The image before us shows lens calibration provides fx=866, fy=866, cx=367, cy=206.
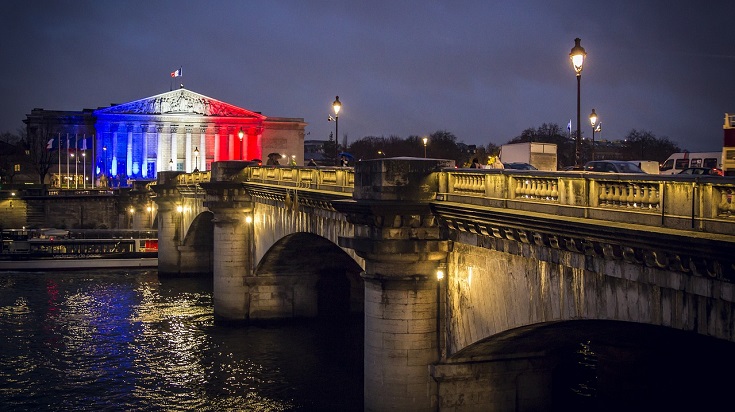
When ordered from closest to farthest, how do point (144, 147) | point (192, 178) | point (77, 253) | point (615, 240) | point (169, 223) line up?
point (615, 240) → point (192, 178) → point (169, 223) → point (77, 253) → point (144, 147)

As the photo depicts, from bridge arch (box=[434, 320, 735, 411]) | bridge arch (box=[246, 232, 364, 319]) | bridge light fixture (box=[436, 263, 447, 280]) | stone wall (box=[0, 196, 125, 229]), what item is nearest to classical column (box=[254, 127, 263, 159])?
stone wall (box=[0, 196, 125, 229])

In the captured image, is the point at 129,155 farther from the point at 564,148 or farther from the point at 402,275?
the point at 402,275

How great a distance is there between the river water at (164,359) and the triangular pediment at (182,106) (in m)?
105

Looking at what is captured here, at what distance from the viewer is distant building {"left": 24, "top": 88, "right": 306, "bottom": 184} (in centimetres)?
14675

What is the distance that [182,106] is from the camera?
152625 mm

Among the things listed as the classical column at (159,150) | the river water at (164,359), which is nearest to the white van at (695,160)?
the river water at (164,359)

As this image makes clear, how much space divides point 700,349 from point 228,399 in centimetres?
1448

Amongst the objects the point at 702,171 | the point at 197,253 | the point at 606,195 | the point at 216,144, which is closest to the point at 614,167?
the point at 702,171

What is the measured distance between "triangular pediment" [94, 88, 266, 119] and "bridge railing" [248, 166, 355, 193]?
116 m

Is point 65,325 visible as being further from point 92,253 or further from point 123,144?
point 123,144

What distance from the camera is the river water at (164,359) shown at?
26953mm

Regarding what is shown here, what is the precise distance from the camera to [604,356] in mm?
27344

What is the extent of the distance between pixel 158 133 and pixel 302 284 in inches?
4636

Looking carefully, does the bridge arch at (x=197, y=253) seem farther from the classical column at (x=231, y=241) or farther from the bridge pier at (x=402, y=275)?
the bridge pier at (x=402, y=275)
